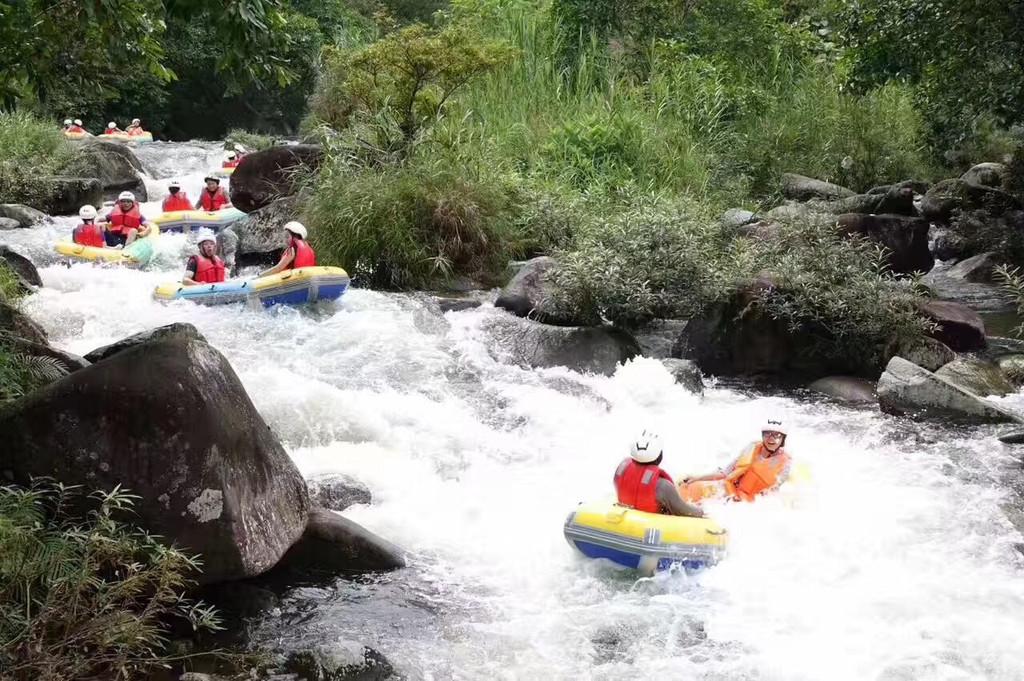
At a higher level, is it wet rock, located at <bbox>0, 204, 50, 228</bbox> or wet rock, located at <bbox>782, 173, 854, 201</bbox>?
wet rock, located at <bbox>782, 173, 854, 201</bbox>

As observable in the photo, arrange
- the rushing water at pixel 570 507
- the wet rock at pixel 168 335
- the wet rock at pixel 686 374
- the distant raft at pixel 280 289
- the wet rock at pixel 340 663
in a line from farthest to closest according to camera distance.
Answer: the distant raft at pixel 280 289, the wet rock at pixel 686 374, the wet rock at pixel 168 335, the rushing water at pixel 570 507, the wet rock at pixel 340 663

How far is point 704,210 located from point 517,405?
4095mm

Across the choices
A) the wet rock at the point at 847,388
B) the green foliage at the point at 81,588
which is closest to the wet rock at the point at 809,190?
the wet rock at the point at 847,388

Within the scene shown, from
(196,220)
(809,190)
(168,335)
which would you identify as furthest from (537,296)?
(196,220)

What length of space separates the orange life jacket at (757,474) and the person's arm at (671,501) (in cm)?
73

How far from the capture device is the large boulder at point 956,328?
9.37 m

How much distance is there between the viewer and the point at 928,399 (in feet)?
26.5

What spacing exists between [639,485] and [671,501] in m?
0.19

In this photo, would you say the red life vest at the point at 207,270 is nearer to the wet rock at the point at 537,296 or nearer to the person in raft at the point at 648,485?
the wet rock at the point at 537,296

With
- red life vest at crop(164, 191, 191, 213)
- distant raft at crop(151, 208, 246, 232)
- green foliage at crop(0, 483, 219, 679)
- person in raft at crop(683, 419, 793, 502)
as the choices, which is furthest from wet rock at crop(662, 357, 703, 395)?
red life vest at crop(164, 191, 191, 213)

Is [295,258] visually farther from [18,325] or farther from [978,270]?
[978,270]

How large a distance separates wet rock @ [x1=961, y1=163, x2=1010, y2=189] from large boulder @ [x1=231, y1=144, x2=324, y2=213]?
8.64 m

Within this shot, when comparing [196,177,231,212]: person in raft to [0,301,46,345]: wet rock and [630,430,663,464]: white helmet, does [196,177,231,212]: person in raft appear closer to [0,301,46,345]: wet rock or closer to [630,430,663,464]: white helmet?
[0,301,46,345]: wet rock

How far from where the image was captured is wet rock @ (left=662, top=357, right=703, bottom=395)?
850 centimetres
